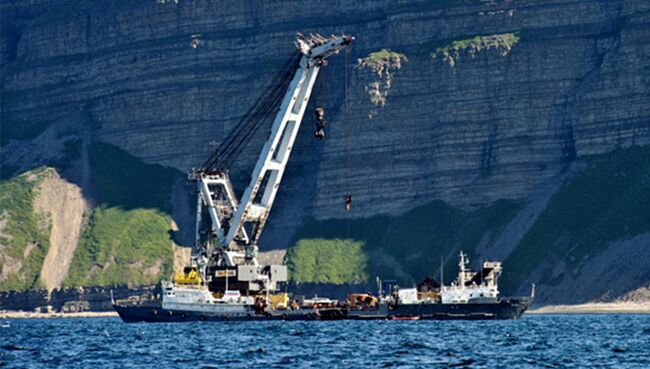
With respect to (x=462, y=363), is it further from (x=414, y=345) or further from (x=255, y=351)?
(x=255, y=351)

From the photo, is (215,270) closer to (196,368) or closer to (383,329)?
(383,329)

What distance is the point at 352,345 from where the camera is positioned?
11781 centimetres

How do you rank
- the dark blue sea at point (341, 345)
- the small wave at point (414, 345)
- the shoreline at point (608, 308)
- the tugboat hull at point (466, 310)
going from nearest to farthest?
the dark blue sea at point (341, 345)
the small wave at point (414, 345)
the tugboat hull at point (466, 310)
the shoreline at point (608, 308)

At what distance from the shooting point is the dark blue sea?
10188cm

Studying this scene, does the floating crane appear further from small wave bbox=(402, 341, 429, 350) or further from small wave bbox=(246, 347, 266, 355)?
small wave bbox=(246, 347, 266, 355)

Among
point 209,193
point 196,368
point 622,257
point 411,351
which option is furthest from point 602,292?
point 196,368

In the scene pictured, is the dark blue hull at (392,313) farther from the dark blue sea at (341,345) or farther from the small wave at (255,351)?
the small wave at (255,351)

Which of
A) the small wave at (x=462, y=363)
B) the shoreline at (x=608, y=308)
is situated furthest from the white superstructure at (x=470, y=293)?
the small wave at (x=462, y=363)

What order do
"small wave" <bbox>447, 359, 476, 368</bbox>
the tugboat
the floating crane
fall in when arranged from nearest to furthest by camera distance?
"small wave" <bbox>447, 359, 476, 368</bbox> < the tugboat < the floating crane

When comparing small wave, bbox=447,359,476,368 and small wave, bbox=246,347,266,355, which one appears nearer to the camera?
small wave, bbox=447,359,476,368

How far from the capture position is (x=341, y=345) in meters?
118

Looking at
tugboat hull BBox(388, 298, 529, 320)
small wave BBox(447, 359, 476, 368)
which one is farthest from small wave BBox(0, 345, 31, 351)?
tugboat hull BBox(388, 298, 529, 320)

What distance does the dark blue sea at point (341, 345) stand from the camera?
10188cm

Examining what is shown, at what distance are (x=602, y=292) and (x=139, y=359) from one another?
323 ft
